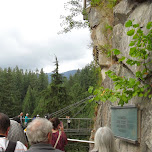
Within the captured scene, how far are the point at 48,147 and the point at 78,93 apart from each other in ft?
151

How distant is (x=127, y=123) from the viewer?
443cm

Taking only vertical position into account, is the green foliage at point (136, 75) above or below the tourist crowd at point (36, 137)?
above

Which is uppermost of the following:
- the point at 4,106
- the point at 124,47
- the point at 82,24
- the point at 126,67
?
the point at 82,24

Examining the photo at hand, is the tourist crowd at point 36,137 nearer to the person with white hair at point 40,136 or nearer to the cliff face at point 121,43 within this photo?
the person with white hair at point 40,136

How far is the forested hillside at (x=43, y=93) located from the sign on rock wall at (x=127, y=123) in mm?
3648

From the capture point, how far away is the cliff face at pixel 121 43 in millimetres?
4098

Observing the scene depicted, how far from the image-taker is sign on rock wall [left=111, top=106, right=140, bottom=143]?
13.8 ft

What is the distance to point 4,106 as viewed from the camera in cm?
4791

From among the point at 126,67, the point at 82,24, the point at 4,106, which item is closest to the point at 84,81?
the point at 4,106

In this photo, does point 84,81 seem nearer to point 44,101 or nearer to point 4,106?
point 4,106

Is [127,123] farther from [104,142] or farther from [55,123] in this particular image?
[104,142]

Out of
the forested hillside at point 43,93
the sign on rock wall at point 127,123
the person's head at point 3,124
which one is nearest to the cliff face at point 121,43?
the sign on rock wall at point 127,123

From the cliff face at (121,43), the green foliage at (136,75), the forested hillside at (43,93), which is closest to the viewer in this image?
the green foliage at (136,75)

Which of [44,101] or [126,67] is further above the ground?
[126,67]
